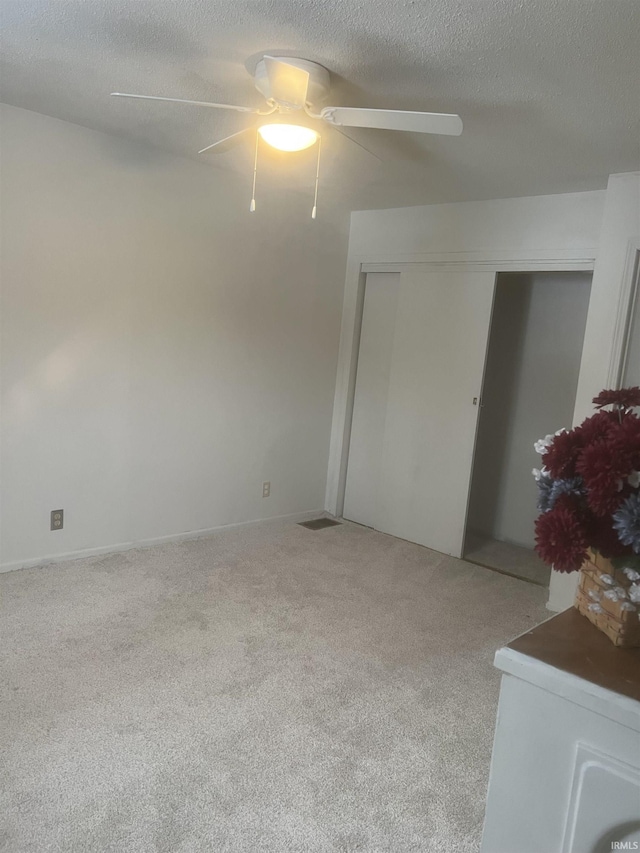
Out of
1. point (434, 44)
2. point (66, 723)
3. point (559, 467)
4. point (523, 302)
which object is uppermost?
point (434, 44)

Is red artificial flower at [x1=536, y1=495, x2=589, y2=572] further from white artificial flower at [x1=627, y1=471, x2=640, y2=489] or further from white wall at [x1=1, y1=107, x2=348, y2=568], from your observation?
white wall at [x1=1, y1=107, x2=348, y2=568]

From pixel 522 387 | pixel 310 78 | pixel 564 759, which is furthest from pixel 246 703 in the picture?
pixel 522 387

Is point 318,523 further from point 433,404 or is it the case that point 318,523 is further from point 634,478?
point 634,478

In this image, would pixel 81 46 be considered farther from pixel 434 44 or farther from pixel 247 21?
pixel 434 44

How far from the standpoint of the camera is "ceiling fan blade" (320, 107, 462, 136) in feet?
6.72

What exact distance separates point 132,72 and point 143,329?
5.01 feet

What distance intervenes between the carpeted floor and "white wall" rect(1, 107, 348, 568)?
1.52 ft

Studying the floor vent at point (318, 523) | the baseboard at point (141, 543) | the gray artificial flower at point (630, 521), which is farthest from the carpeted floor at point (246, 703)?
the gray artificial flower at point (630, 521)

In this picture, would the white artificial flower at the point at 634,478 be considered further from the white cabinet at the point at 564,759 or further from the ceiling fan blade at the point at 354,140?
the ceiling fan blade at the point at 354,140

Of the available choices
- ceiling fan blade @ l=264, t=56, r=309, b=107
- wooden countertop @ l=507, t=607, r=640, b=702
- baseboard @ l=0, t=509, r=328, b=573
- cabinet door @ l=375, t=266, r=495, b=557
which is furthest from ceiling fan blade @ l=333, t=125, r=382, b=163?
baseboard @ l=0, t=509, r=328, b=573

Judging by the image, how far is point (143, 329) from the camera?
12.1ft

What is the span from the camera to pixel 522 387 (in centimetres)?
471

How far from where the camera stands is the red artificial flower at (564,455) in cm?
106

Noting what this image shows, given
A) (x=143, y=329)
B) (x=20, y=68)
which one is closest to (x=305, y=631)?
(x=143, y=329)
